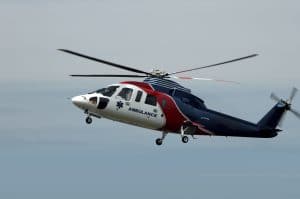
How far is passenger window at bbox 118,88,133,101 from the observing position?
69.9 meters

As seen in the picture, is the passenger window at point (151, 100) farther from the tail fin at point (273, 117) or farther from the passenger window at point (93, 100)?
the tail fin at point (273, 117)

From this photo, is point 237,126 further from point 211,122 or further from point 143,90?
point 143,90

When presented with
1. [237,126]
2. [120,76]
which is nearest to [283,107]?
[237,126]

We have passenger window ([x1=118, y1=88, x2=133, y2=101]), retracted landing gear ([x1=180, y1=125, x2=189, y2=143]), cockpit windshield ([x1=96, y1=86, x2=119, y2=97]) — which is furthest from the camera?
retracted landing gear ([x1=180, y1=125, x2=189, y2=143])

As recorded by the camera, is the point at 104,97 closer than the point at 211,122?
Yes

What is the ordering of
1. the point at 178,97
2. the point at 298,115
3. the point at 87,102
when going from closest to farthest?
the point at 87,102
the point at 178,97
the point at 298,115

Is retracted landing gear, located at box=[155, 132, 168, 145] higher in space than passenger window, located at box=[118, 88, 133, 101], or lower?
lower

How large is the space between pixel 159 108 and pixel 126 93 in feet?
11.6

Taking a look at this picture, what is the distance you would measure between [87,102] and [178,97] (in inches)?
363

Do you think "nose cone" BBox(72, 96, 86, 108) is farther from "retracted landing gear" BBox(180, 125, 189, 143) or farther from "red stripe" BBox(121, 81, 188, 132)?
"retracted landing gear" BBox(180, 125, 189, 143)

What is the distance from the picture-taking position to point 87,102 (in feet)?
223

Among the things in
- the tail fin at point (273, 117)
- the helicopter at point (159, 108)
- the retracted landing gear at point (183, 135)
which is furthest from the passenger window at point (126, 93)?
the tail fin at point (273, 117)

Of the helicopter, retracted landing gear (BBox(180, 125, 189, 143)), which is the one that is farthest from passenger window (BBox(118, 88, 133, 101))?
retracted landing gear (BBox(180, 125, 189, 143))

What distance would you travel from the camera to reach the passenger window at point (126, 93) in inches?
2751
